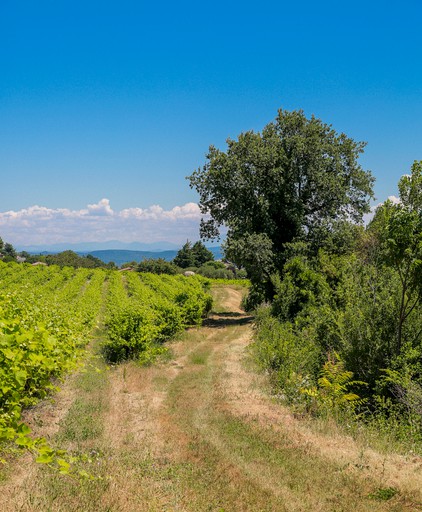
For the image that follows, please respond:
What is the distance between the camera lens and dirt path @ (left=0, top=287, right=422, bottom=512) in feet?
15.7

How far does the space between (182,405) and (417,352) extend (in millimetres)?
6180

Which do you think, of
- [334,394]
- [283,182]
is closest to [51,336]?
[334,394]

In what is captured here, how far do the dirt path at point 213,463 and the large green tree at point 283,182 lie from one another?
16617 millimetres

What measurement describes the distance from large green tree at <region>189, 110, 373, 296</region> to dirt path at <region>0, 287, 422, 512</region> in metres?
16.6

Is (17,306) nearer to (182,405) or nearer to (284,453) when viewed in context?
(182,405)

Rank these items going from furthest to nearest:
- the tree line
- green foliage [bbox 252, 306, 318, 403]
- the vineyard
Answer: green foliage [bbox 252, 306, 318, 403], the tree line, the vineyard

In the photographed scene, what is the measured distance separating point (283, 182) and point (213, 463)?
893 inches

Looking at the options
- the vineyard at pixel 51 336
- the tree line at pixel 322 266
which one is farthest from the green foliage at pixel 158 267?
the vineyard at pixel 51 336

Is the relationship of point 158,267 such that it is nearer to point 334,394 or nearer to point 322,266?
point 322,266

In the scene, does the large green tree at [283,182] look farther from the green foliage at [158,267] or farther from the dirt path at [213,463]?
the green foliage at [158,267]

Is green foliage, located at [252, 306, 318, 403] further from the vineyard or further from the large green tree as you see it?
the large green tree

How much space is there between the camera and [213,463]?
254 inches

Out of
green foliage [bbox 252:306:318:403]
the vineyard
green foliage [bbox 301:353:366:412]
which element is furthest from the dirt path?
the vineyard

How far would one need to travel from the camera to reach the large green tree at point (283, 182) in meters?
26.5
